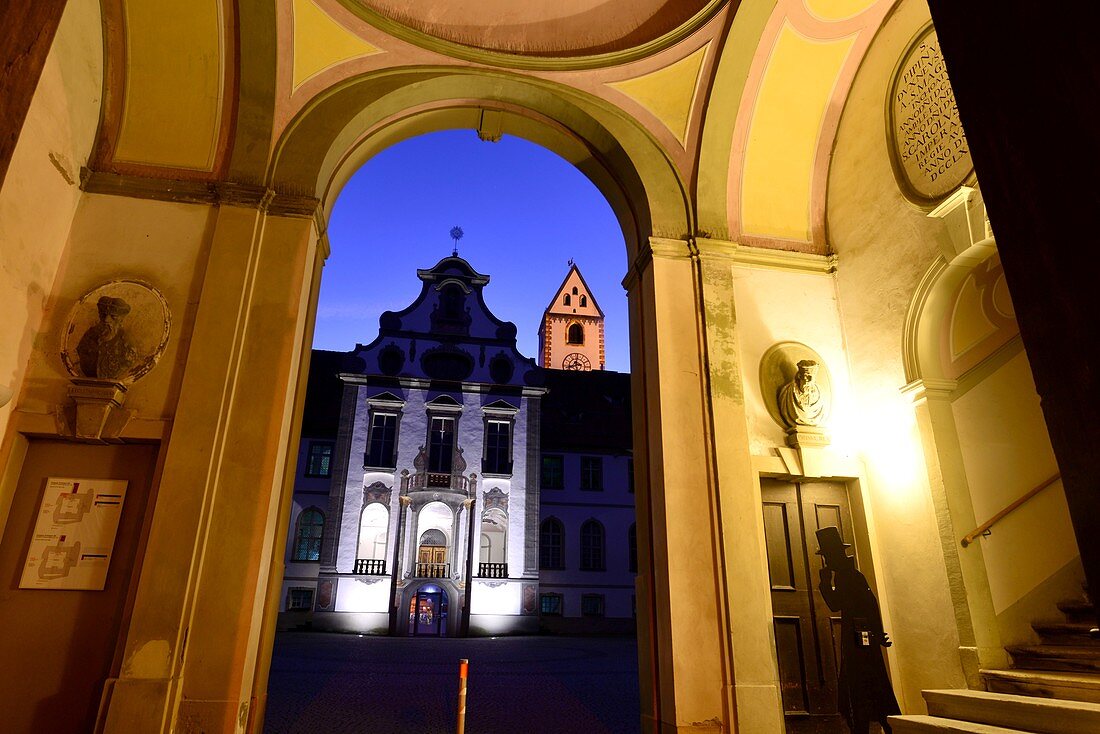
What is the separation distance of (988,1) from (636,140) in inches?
243

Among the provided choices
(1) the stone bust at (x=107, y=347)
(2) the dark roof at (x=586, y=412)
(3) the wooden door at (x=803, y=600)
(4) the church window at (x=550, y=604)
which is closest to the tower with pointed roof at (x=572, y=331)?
(2) the dark roof at (x=586, y=412)

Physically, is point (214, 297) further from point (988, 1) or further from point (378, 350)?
point (378, 350)

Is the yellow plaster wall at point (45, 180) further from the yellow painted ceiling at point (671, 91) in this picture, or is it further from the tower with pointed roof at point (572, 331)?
the tower with pointed roof at point (572, 331)

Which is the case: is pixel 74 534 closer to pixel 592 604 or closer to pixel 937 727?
pixel 937 727

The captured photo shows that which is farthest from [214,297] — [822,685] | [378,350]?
[378,350]

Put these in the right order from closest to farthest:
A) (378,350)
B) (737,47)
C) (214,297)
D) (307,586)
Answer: (214,297) → (737,47) → (307,586) → (378,350)

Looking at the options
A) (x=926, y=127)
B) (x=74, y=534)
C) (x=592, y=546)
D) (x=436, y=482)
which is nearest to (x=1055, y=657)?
(x=926, y=127)

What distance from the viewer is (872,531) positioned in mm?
6359

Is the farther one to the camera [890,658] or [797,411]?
[797,411]

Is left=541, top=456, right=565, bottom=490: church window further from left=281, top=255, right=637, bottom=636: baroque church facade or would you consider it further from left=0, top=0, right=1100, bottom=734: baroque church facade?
left=0, top=0, right=1100, bottom=734: baroque church facade

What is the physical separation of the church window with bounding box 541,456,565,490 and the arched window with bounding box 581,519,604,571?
213 cm

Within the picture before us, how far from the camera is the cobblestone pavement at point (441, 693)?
A: 20.8 feet

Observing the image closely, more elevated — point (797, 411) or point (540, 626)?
point (797, 411)

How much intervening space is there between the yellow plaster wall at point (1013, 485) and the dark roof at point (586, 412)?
897 inches
